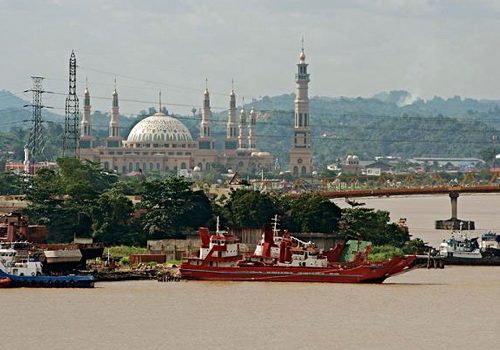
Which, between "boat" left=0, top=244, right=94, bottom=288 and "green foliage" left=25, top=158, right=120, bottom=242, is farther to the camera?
"green foliage" left=25, top=158, right=120, bottom=242

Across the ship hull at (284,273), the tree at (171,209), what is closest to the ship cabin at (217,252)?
the ship hull at (284,273)

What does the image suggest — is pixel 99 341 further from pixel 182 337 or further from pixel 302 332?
pixel 302 332

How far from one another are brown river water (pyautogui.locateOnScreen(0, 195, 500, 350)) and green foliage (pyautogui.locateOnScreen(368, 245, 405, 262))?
6.90 metres

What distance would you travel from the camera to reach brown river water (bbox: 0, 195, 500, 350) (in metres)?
50.9

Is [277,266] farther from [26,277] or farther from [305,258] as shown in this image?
[26,277]

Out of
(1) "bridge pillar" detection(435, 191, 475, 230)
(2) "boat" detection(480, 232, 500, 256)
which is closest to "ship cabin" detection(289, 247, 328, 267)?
(2) "boat" detection(480, 232, 500, 256)

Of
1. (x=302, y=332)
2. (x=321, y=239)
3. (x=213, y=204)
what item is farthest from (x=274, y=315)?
(x=213, y=204)

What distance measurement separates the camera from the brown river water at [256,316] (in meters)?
50.9

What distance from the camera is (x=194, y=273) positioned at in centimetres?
6875

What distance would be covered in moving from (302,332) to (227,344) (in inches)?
134

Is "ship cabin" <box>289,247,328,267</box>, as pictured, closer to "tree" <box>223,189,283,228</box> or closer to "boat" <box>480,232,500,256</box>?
"tree" <box>223,189,283,228</box>

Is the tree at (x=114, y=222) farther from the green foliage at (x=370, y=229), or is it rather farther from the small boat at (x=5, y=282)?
the small boat at (x=5, y=282)

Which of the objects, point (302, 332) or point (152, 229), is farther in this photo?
point (152, 229)

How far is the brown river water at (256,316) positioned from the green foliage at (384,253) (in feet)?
22.7
